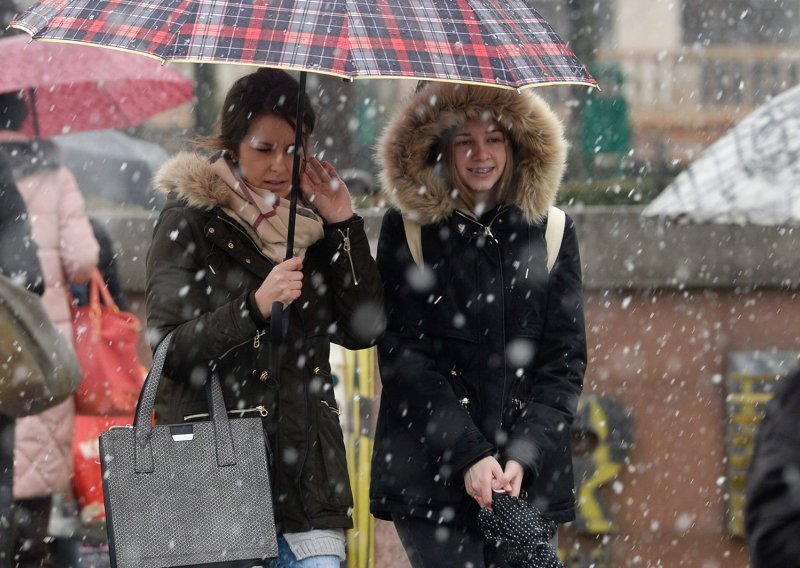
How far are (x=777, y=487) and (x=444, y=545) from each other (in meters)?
2.17

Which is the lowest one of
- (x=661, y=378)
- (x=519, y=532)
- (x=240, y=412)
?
(x=661, y=378)

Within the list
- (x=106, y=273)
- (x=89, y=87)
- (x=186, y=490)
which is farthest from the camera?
(x=89, y=87)

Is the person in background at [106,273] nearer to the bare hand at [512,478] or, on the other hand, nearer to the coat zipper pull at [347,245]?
the coat zipper pull at [347,245]

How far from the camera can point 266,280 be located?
13.1 ft

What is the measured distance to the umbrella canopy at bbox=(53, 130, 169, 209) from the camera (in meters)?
8.97

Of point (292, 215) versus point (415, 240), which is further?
point (415, 240)

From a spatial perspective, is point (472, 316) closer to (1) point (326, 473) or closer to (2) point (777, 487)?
(1) point (326, 473)

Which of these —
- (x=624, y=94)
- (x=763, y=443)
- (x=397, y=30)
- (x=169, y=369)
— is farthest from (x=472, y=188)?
(x=624, y=94)

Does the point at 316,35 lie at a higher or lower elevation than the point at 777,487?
higher

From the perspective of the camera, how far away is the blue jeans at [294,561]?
13.6ft

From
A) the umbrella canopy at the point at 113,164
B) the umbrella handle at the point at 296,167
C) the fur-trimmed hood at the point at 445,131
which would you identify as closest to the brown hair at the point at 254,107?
the umbrella handle at the point at 296,167

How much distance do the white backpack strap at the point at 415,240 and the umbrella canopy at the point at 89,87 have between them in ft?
9.09

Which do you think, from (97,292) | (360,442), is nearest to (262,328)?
(360,442)

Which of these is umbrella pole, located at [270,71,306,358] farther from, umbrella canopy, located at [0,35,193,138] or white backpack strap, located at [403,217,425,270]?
→ umbrella canopy, located at [0,35,193,138]
